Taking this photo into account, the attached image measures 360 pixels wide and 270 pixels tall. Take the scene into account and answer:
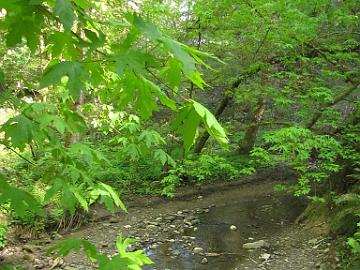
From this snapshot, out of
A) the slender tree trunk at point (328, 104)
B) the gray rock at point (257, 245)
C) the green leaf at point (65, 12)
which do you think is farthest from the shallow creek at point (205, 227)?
the green leaf at point (65, 12)

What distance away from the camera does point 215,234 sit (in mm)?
7973

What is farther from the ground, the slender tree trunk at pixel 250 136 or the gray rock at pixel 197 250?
the slender tree trunk at pixel 250 136

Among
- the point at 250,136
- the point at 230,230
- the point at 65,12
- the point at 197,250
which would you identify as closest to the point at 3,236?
the point at 197,250

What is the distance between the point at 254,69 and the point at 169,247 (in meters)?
4.14

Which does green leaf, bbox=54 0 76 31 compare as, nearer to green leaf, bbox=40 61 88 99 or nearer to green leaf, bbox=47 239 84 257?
green leaf, bbox=40 61 88 99

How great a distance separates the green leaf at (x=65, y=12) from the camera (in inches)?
39.7

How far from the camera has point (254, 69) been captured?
830 cm

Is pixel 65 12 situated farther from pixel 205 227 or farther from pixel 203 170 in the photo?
pixel 203 170

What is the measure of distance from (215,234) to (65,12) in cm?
743

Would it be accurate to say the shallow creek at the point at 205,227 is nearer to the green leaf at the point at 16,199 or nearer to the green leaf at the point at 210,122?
the green leaf at the point at 16,199

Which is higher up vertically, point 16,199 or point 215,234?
point 16,199

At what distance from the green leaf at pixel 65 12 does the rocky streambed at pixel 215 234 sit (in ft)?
19.3

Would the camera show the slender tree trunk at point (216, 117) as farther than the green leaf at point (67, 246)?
Yes

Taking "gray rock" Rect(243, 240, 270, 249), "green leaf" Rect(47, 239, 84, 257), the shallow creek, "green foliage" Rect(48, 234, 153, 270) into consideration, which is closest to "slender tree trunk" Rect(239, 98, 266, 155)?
the shallow creek
